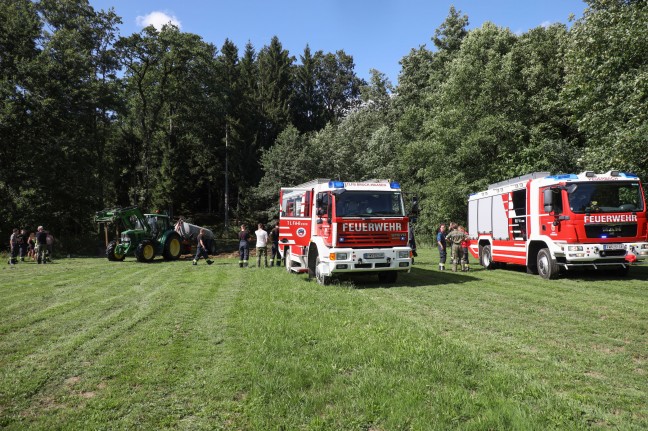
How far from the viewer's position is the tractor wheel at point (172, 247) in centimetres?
2252

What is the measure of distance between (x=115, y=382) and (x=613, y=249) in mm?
12649

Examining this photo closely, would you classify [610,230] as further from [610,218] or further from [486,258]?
[486,258]

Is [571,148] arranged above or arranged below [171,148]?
below

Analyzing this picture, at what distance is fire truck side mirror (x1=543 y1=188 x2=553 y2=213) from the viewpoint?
12475 millimetres

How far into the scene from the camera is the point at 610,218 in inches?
482

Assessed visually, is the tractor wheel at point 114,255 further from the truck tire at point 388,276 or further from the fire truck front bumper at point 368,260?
the truck tire at point 388,276

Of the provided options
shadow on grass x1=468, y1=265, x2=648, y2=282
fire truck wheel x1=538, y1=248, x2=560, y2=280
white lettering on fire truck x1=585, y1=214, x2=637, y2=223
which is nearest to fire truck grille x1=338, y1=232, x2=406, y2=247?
fire truck wheel x1=538, y1=248, x2=560, y2=280

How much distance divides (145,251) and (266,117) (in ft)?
102

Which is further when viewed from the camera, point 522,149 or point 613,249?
point 522,149

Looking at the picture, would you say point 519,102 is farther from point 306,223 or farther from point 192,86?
point 192,86

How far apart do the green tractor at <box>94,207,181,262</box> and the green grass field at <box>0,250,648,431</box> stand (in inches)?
456

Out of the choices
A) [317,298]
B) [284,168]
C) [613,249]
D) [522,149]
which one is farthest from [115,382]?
[284,168]

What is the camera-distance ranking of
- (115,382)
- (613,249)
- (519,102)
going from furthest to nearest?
(519,102)
(613,249)
(115,382)

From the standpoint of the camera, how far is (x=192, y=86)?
42.7 m
